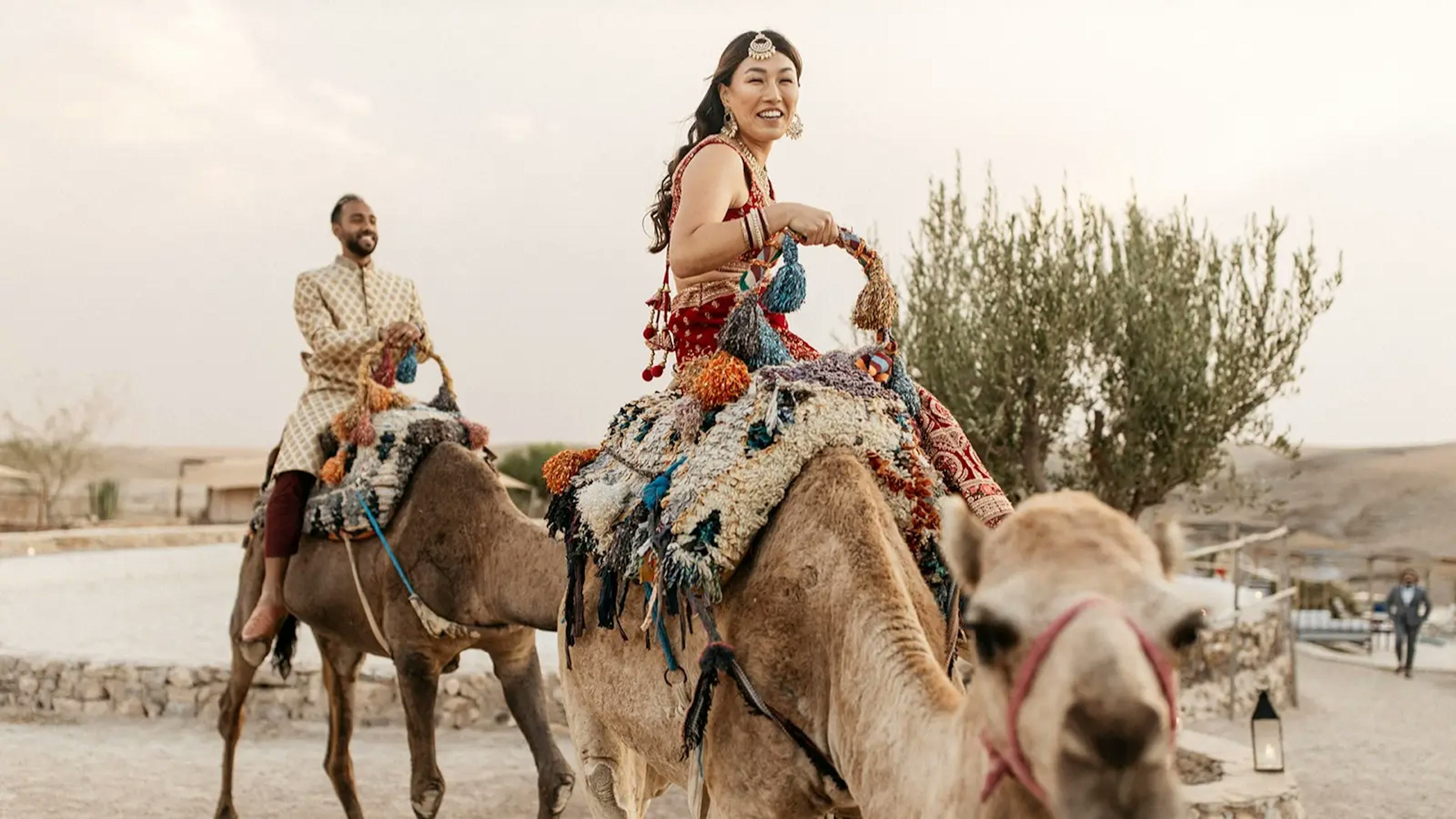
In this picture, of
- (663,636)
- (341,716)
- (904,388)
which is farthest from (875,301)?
(341,716)

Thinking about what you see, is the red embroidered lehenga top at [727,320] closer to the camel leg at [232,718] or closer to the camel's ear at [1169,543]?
the camel's ear at [1169,543]

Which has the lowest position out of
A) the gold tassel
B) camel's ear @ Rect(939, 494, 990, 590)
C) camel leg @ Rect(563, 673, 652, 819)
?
camel leg @ Rect(563, 673, 652, 819)

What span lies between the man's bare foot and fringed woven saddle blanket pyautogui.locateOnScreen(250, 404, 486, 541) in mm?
566

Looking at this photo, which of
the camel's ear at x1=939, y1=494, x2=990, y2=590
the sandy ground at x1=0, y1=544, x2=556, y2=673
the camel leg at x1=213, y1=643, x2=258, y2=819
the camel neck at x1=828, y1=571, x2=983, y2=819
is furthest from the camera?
the sandy ground at x1=0, y1=544, x2=556, y2=673

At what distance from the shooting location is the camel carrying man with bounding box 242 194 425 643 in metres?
6.61

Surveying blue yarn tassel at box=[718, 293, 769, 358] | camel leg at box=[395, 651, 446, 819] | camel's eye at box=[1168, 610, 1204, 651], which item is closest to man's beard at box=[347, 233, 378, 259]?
camel leg at box=[395, 651, 446, 819]

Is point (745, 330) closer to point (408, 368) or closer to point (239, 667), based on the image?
point (408, 368)

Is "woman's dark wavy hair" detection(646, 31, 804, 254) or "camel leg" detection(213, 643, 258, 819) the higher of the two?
"woman's dark wavy hair" detection(646, 31, 804, 254)

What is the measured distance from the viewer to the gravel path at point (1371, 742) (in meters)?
10.2

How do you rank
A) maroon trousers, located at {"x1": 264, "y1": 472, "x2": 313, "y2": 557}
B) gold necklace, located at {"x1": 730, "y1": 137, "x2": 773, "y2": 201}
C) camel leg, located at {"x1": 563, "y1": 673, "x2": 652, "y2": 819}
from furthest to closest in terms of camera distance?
maroon trousers, located at {"x1": 264, "y1": 472, "x2": 313, "y2": 557} → camel leg, located at {"x1": 563, "y1": 673, "x2": 652, "y2": 819} → gold necklace, located at {"x1": 730, "y1": 137, "x2": 773, "y2": 201}

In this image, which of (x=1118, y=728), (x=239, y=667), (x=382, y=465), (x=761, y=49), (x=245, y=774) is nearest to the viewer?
(x=1118, y=728)

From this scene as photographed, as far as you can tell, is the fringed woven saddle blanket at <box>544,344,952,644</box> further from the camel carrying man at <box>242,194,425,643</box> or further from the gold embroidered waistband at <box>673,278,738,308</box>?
the camel carrying man at <box>242,194,425,643</box>

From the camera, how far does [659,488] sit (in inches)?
125

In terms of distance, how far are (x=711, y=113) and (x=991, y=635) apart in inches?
97.8
